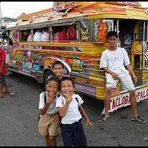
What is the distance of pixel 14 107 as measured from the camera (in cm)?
601

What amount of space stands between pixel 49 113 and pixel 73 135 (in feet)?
1.34

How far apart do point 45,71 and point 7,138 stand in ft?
9.06

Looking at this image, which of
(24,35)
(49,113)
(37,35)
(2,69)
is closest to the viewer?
(49,113)

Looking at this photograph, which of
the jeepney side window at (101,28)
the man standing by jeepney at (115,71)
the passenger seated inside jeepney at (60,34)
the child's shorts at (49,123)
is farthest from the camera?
the passenger seated inside jeepney at (60,34)

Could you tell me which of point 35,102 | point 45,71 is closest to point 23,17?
point 45,71

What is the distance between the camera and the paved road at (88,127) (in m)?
4.13

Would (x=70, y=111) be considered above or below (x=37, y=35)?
below

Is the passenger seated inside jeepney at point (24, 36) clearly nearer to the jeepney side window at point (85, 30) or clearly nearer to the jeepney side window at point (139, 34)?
the jeepney side window at point (85, 30)

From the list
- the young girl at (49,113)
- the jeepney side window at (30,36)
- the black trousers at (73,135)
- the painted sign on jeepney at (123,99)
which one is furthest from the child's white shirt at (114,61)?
the jeepney side window at (30,36)

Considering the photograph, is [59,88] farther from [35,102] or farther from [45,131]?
[35,102]

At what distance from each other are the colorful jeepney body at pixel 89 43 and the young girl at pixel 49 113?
1.80 meters

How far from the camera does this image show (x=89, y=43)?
5.20m

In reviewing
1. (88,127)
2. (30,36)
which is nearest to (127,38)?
(88,127)

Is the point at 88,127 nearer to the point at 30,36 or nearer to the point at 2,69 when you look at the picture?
the point at 2,69
